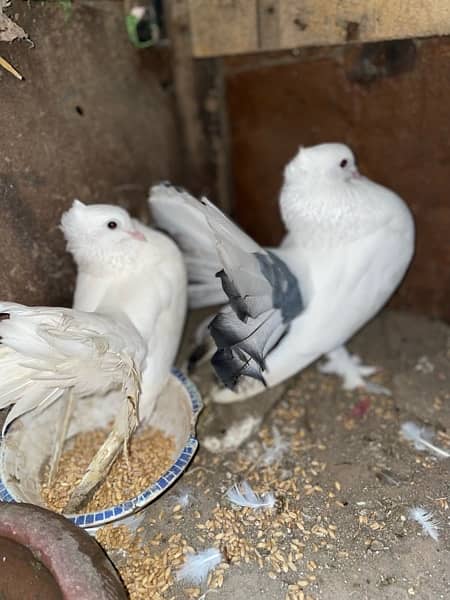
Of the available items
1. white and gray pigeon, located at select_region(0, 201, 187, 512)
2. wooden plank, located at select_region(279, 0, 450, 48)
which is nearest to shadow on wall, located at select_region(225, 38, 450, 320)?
wooden plank, located at select_region(279, 0, 450, 48)

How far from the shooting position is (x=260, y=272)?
5.40ft

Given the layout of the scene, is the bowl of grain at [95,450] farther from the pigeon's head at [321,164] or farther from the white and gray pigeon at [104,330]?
the pigeon's head at [321,164]

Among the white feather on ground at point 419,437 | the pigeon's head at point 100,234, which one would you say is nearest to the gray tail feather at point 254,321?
the pigeon's head at point 100,234

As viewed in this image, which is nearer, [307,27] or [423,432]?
[423,432]

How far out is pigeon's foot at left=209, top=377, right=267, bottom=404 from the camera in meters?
1.92

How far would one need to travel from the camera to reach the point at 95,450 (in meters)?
1.82

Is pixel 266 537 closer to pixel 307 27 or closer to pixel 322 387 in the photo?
pixel 322 387

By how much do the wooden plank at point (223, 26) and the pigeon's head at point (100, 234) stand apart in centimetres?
88

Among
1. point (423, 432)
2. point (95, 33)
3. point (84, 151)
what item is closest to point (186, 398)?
point (423, 432)

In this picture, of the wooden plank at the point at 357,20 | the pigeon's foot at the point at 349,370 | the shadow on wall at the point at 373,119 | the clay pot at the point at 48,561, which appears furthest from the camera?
the pigeon's foot at the point at 349,370

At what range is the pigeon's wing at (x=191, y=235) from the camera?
1886mm

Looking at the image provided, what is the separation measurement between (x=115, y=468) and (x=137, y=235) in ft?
2.46

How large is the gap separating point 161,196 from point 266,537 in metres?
1.17

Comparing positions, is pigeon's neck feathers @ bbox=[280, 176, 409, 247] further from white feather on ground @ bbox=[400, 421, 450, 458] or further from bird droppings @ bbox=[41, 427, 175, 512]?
bird droppings @ bbox=[41, 427, 175, 512]
